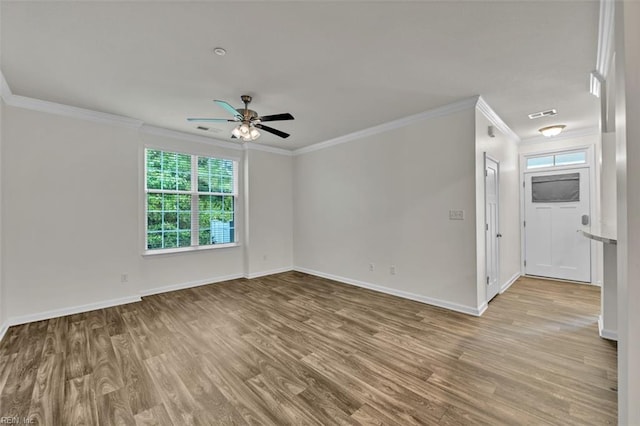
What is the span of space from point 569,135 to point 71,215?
8187 mm

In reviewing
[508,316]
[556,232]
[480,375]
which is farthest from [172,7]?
[556,232]

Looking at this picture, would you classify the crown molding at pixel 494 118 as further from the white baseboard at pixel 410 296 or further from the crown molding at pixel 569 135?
the white baseboard at pixel 410 296

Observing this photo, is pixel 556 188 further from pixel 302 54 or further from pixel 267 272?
pixel 267 272

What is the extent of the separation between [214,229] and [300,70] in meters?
3.69

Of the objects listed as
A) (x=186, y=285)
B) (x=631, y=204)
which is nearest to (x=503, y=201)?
(x=631, y=204)

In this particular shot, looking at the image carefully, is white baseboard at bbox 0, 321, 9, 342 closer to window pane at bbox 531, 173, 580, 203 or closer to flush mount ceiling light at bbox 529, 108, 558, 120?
flush mount ceiling light at bbox 529, 108, 558, 120

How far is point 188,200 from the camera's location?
4.93 m

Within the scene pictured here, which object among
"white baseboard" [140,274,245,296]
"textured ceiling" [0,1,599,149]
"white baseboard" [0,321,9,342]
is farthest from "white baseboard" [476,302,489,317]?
"white baseboard" [0,321,9,342]

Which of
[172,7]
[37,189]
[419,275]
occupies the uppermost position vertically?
[172,7]

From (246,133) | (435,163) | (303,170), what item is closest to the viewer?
(246,133)

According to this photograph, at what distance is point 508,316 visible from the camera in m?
3.39

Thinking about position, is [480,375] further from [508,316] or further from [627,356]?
[508,316]

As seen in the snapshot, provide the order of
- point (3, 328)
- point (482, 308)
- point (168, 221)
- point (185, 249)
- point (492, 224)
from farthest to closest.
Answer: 1. point (185, 249)
2. point (168, 221)
3. point (492, 224)
4. point (482, 308)
5. point (3, 328)

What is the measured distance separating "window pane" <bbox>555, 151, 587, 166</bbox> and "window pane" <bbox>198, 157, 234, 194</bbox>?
6401 millimetres
